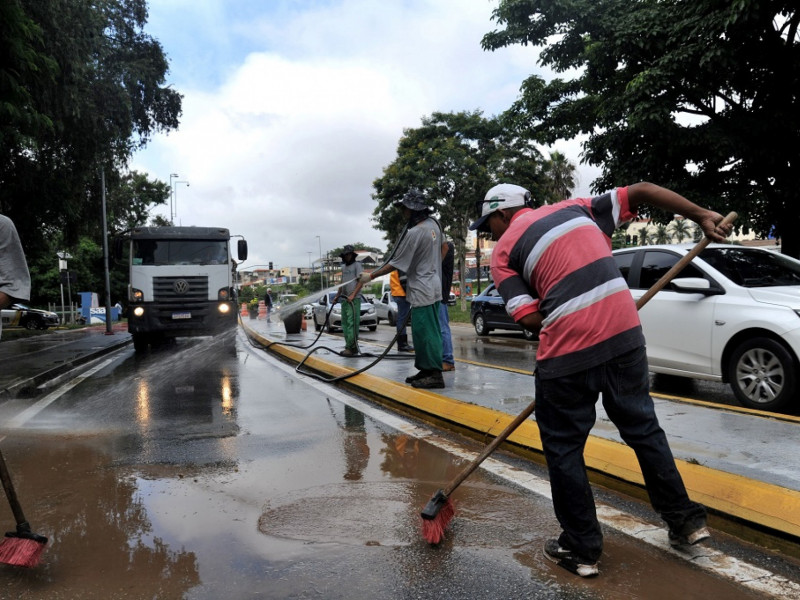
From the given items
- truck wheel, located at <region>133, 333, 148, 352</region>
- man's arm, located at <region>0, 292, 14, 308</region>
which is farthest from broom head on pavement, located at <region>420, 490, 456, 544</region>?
truck wheel, located at <region>133, 333, 148, 352</region>

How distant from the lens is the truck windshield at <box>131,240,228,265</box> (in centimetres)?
1415

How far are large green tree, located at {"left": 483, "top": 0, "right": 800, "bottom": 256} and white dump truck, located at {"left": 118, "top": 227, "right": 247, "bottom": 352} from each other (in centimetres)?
880

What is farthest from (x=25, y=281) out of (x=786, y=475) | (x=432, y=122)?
(x=432, y=122)

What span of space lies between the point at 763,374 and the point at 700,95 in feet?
28.5

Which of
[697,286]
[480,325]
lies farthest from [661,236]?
[697,286]

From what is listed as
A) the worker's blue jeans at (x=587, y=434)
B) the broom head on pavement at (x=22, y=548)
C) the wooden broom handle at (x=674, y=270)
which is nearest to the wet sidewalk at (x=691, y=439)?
the worker's blue jeans at (x=587, y=434)

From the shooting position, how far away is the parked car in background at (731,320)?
17.3 ft

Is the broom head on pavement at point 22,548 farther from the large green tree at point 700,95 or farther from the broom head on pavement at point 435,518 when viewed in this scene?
the large green tree at point 700,95

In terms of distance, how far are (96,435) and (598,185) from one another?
12.3 m

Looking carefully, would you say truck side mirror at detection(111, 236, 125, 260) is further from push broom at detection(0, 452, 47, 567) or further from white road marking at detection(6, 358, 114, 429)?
push broom at detection(0, 452, 47, 567)

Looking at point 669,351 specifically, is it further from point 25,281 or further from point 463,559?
point 25,281

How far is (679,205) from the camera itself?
2.69 meters

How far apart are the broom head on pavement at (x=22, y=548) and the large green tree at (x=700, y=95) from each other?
11.6 metres

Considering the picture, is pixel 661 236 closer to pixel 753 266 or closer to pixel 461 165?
pixel 461 165
